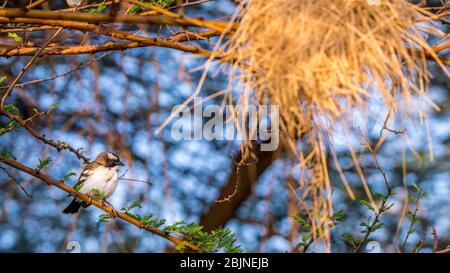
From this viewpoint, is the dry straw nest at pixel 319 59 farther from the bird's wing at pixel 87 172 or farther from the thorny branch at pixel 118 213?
the bird's wing at pixel 87 172

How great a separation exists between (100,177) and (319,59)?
6.96 feet

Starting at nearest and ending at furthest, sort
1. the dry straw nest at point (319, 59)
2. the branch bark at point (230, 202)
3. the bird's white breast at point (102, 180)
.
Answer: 1. the dry straw nest at point (319, 59)
2. the bird's white breast at point (102, 180)
3. the branch bark at point (230, 202)

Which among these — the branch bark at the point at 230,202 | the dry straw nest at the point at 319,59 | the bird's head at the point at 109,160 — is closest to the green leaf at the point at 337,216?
the dry straw nest at the point at 319,59

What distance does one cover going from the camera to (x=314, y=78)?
1545 mm

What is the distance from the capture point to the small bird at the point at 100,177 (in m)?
3.43

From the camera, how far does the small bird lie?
343 centimetres

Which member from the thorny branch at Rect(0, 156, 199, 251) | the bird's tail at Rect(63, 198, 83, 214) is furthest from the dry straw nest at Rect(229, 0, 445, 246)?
the bird's tail at Rect(63, 198, 83, 214)

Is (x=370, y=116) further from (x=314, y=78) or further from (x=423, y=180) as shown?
(x=423, y=180)

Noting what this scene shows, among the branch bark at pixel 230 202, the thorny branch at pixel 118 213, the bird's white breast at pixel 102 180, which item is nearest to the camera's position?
the thorny branch at pixel 118 213

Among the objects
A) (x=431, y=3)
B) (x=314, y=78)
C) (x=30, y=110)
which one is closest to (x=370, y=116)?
(x=314, y=78)

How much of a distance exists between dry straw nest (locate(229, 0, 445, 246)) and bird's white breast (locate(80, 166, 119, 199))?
1857 millimetres

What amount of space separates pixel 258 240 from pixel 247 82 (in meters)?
2.66

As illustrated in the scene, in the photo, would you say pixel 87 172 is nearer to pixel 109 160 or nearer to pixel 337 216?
pixel 109 160

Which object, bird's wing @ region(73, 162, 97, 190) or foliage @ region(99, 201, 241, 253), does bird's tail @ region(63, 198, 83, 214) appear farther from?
foliage @ region(99, 201, 241, 253)
